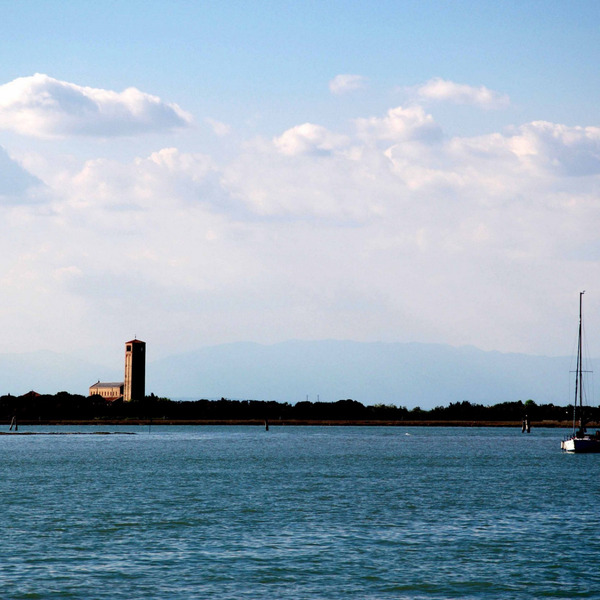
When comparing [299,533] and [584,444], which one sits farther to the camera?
[584,444]

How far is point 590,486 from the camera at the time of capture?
2751 inches

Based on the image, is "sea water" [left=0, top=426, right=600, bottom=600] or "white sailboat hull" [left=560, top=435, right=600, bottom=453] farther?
"white sailboat hull" [left=560, top=435, right=600, bottom=453]

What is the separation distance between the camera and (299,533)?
43.6 m

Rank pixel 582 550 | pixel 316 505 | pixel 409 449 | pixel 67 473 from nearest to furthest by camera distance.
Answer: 1. pixel 582 550
2. pixel 316 505
3. pixel 67 473
4. pixel 409 449

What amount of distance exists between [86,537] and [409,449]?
86.9 metres

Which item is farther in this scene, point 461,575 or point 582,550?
point 582,550

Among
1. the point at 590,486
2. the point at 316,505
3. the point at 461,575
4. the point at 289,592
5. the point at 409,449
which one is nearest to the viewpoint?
the point at 289,592

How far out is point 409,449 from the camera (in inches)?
4926

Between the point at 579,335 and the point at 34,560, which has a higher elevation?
the point at 579,335

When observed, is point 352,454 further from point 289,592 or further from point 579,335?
point 289,592

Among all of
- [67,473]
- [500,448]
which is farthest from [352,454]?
[67,473]

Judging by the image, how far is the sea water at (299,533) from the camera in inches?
1268

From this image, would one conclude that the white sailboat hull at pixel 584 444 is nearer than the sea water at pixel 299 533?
No

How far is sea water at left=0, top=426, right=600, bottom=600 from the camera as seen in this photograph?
32.2m
